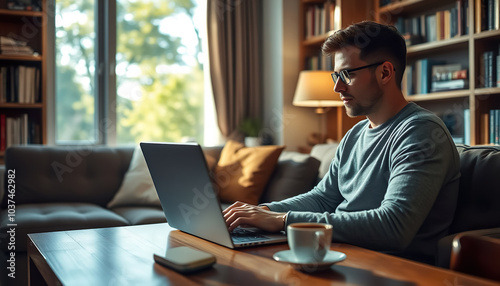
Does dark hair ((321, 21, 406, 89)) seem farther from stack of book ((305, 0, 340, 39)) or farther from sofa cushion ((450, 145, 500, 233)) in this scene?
stack of book ((305, 0, 340, 39))

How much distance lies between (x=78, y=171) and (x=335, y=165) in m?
2.04

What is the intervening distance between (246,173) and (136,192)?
711mm

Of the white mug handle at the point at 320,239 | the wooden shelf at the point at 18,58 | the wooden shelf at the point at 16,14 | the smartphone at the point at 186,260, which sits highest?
the wooden shelf at the point at 16,14

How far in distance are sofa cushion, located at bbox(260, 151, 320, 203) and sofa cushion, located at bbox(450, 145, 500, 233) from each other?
4.20ft

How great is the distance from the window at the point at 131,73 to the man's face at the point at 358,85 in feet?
8.37

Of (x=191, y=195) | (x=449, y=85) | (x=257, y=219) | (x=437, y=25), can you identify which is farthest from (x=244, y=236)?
(x=437, y=25)

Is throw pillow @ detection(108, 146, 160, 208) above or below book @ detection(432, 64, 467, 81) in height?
below

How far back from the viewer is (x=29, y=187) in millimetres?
3098

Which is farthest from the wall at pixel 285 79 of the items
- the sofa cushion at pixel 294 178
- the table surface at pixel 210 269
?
the table surface at pixel 210 269

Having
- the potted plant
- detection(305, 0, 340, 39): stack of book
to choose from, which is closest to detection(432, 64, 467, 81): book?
detection(305, 0, 340, 39): stack of book

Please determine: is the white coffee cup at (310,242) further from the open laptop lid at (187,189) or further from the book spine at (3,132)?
the book spine at (3,132)

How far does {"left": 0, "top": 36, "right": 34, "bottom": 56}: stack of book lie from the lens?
3.64 metres

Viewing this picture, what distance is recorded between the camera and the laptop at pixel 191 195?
1101 mm

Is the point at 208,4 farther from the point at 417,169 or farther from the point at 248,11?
the point at 417,169
